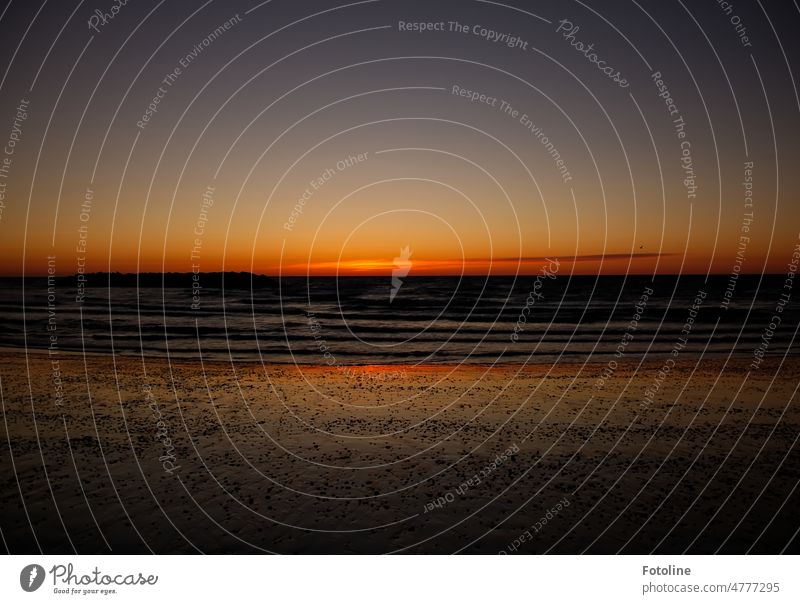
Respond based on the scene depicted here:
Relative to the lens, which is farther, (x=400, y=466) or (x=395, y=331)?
(x=395, y=331)

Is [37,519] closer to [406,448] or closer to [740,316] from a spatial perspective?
[406,448]

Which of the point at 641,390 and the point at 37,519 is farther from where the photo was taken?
the point at 641,390

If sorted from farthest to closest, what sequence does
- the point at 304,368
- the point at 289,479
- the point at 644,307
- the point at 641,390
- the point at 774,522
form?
the point at 644,307, the point at 304,368, the point at 641,390, the point at 289,479, the point at 774,522

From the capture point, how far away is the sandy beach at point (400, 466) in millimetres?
9211

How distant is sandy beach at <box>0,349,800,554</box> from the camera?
30.2ft

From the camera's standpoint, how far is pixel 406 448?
43.0 ft

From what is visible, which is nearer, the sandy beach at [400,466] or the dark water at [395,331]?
the sandy beach at [400,466]

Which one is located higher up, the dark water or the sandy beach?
the dark water

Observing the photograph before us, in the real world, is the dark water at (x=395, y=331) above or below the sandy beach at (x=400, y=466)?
above

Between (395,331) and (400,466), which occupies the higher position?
(395,331)

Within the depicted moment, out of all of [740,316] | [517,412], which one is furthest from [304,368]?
[740,316]

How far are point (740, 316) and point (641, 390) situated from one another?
122ft

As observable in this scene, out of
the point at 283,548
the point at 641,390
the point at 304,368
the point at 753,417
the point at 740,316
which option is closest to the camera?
the point at 283,548

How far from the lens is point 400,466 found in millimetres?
11977
